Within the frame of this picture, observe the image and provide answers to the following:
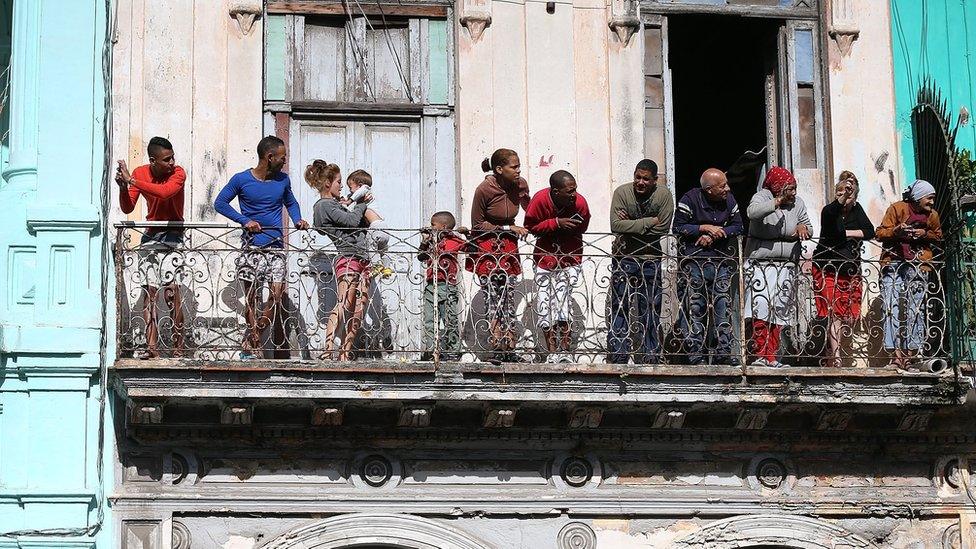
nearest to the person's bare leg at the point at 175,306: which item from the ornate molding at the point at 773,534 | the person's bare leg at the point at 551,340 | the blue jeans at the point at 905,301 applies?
the person's bare leg at the point at 551,340

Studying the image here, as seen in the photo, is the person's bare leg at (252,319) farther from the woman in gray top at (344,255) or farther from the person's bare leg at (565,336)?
the person's bare leg at (565,336)

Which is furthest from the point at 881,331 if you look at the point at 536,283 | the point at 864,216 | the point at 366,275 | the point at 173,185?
the point at 173,185

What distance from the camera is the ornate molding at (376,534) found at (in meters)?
13.1

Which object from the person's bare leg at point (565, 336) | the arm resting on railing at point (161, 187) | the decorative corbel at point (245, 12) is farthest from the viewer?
the decorative corbel at point (245, 12)

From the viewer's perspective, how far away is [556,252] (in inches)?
536

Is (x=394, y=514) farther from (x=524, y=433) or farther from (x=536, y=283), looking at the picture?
(x=536, y=283)

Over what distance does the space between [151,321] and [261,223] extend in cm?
104

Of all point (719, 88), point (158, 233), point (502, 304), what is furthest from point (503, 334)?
point (719, 88)

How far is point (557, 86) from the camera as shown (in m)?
14.6

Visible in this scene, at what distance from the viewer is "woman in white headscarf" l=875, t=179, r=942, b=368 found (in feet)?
45.1

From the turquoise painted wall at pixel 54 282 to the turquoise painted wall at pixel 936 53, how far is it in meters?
6.17

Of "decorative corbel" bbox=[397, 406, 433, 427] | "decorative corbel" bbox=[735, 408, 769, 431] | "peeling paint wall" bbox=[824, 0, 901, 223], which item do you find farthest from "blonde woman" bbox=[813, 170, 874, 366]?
"decorative corbel" bbox=[397, 406, 433, 427]

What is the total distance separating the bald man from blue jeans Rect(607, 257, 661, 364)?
224 millimetres

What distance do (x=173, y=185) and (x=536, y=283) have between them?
264cm
